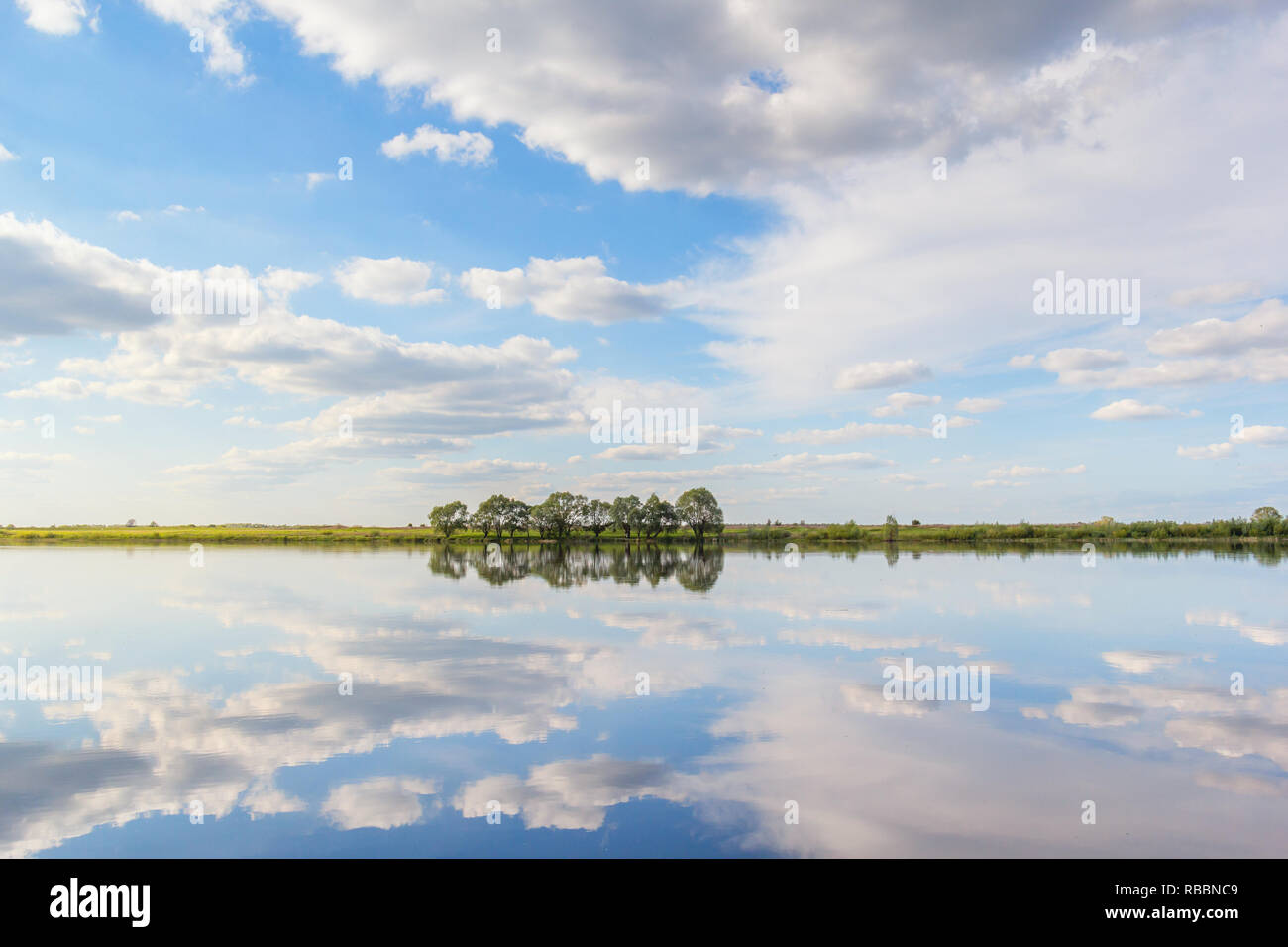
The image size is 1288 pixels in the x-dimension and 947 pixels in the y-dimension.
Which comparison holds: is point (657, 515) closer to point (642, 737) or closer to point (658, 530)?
point (658, 530)

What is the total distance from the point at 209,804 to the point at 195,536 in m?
130

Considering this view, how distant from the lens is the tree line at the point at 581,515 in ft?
374

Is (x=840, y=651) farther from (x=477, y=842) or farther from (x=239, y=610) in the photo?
(x=239, y=610)

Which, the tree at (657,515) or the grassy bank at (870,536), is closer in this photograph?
the grassy bank at (870,536)

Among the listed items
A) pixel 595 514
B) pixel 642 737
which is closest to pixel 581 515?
pixel 595 514

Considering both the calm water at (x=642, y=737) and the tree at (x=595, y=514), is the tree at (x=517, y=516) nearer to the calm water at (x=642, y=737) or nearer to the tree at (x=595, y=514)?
the tree at (x=595, y=514)

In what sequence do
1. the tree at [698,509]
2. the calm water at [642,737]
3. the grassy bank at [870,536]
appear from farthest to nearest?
the tree at [698,509]
the grassy bank at [870,536]
the calm water at [642,737]

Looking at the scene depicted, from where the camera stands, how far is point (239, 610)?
81.6 ft

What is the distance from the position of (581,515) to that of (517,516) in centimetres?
1083

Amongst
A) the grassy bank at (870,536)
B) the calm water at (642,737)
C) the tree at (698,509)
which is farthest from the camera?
the tree at (698,509)

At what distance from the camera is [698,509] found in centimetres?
11325

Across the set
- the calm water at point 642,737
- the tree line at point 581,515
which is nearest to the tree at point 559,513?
the tree line at point 581,515

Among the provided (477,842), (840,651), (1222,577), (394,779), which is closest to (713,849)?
(477,842)

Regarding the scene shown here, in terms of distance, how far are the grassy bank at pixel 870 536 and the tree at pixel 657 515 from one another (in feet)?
27.8
